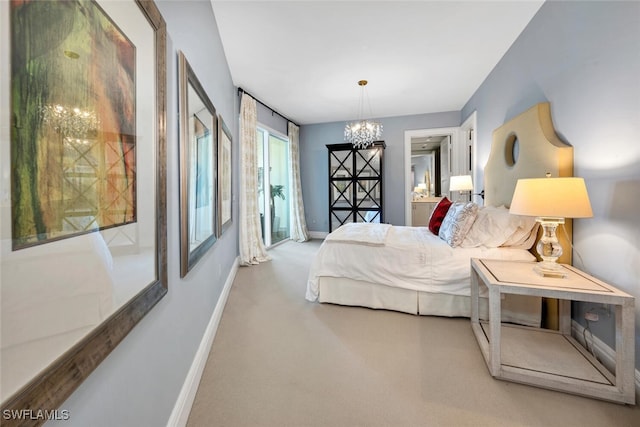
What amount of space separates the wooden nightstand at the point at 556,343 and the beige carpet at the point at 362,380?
0.07m

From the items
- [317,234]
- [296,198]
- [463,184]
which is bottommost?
[317,234]

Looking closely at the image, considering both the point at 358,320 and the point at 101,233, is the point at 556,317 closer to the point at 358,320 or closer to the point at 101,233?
the point at 358,320

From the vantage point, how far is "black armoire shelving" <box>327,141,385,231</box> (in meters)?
5.48

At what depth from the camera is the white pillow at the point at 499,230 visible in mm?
2188

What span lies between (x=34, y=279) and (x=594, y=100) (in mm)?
2741

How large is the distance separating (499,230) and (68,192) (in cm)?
266

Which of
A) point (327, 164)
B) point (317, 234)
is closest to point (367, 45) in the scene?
point (327, 164)

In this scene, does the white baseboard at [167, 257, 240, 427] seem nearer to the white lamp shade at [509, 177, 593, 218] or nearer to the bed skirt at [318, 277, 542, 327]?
the bed skirt at [318, 277, 542, 327]

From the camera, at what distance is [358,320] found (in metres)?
2.33

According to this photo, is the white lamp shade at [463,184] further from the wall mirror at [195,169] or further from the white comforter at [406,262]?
the wall mirror at [195,169]

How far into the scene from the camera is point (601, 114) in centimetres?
166

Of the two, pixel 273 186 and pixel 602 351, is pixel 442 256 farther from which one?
pixel 273 186

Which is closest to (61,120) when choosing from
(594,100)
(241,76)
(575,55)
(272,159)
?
(594,100)

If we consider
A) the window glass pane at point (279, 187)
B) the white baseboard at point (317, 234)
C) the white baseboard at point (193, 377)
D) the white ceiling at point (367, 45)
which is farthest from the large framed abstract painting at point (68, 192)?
the white baseboard at point (317, 234)
